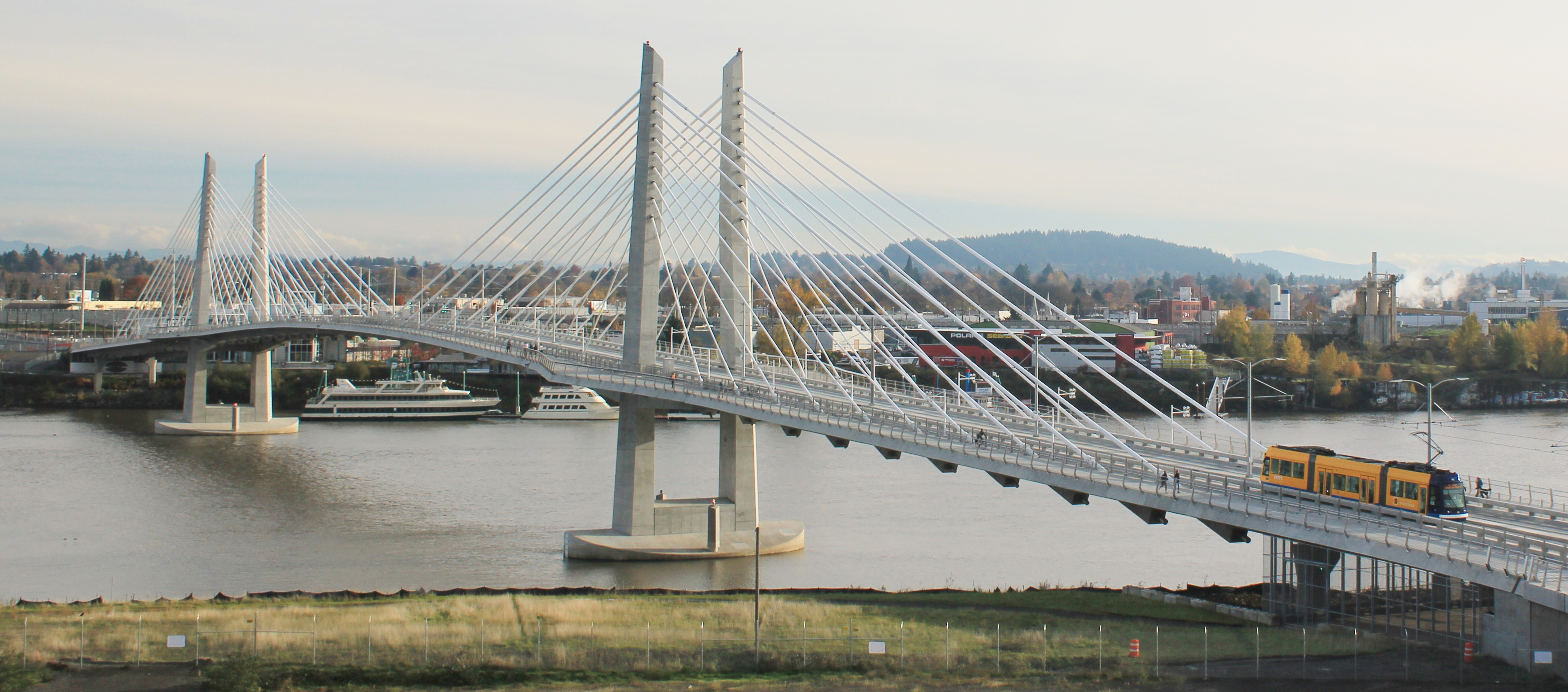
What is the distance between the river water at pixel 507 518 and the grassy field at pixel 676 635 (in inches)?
170

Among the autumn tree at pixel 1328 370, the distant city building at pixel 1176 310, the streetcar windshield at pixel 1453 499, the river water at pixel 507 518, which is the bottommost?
the river water at pixel 507 518

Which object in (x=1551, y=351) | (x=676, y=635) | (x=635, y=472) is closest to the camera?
(x=676, y=635)

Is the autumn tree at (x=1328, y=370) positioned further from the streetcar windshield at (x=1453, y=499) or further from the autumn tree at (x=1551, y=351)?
the streetcar windshield at (x=1453, y=499)

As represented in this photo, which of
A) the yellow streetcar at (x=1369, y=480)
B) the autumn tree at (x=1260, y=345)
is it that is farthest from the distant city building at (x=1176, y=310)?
the yellow streetcar at (x=1369, y=480)

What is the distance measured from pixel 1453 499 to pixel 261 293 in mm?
61737

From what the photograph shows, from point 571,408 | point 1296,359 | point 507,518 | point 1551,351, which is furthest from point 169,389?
point 1551,351

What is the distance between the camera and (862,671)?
18.5 m

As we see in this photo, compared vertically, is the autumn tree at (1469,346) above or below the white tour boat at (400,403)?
above

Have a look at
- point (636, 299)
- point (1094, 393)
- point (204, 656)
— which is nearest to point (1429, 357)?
point (1094, 393)

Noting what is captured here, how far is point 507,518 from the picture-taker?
36500 mm

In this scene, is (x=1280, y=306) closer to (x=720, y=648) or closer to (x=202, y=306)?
(x=202, y=306)

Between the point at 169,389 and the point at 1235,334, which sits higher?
the point at 1235,334

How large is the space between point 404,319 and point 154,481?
34.2 feet

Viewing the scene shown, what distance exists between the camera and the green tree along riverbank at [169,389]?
79.9 meters
